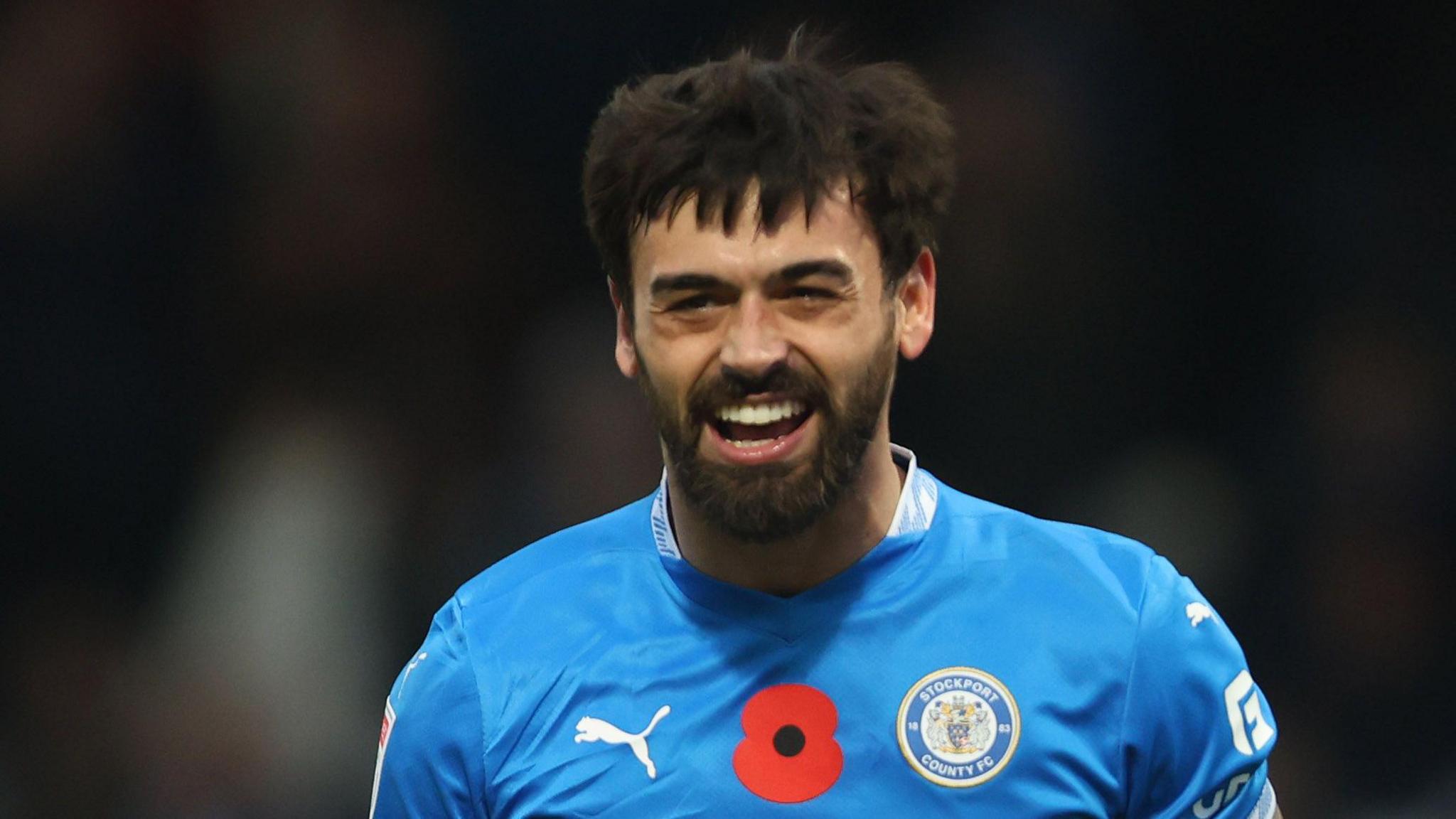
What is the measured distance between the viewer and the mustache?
311 cm

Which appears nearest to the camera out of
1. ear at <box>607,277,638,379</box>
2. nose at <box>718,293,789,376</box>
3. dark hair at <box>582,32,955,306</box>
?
nose at <box>718,293,789,376</box>

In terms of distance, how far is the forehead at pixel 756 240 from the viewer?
10.3 ft

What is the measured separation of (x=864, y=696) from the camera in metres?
3.19

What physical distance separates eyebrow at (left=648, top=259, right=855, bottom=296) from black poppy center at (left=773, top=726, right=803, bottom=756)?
0.69m

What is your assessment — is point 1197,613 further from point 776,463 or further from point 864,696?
point 776,463

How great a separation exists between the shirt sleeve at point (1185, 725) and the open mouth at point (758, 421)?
0.63 m

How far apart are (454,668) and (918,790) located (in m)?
0.78

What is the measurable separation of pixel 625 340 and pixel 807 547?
458mm

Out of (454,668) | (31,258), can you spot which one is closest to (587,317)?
(31,258)

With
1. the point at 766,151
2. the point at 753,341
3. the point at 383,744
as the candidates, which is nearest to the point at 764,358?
the point at 753,341

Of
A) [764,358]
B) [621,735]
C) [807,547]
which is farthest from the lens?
[807,547]

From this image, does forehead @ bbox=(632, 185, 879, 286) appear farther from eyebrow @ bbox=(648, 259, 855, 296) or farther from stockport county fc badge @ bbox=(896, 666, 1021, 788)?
stockport county fc badge @ bbox=(896, 666, 1021, 788)

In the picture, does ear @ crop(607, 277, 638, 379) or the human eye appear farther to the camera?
ear @ crop(607, 277, 638, 379)

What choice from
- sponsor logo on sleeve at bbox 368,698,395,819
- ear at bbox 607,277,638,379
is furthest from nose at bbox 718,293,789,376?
sponsor logo on sleeve at bbox 368,698,395,819
